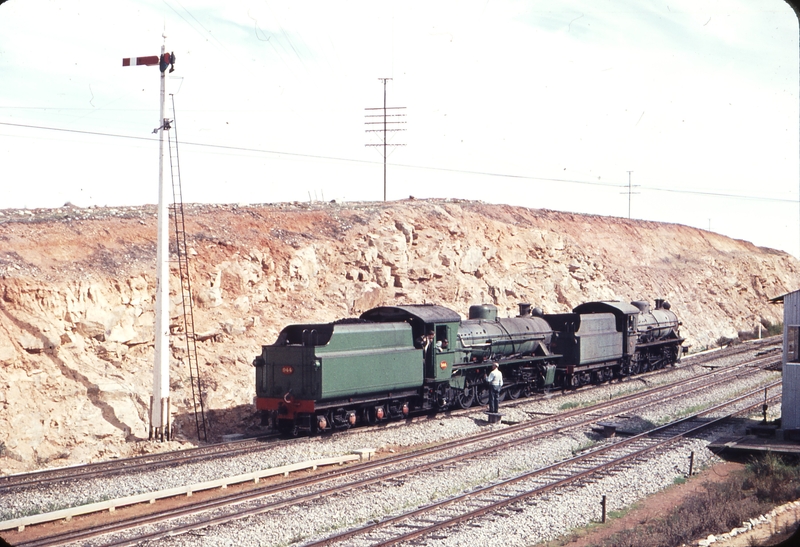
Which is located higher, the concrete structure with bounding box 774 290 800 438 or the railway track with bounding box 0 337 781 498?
the concrete structure with bounding box 774 290 800 438

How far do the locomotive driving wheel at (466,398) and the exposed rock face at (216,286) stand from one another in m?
6.61

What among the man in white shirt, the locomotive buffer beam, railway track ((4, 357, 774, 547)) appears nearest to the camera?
railway track ((4, 357, 774, 547))

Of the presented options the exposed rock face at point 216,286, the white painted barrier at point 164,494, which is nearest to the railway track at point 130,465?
the exposed rock face at point 216,286

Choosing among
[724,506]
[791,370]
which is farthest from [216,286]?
[791,370]

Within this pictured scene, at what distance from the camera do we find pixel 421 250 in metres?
34.3

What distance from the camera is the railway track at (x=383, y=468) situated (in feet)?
35.5

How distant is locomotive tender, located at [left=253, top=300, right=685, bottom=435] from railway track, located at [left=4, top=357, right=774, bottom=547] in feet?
8.81

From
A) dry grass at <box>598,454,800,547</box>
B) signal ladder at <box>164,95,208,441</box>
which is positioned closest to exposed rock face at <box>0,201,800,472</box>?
signal ladder at <box>164,95,208,441</box>

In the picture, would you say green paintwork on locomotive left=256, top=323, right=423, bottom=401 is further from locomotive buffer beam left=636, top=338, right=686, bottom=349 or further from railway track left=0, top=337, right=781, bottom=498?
locomotive buffer beam left=636, top=338, right=686, bottom=349

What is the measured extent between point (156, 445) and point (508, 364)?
11993 millimetres

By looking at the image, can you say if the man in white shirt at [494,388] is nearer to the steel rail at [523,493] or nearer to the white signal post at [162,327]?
the steel rail at [523,493]

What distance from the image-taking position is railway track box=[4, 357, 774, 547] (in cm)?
1083

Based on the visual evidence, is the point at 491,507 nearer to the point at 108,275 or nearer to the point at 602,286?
the point at 108,275

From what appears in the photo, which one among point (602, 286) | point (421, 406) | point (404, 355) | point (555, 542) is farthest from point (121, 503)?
point (602, 286)
